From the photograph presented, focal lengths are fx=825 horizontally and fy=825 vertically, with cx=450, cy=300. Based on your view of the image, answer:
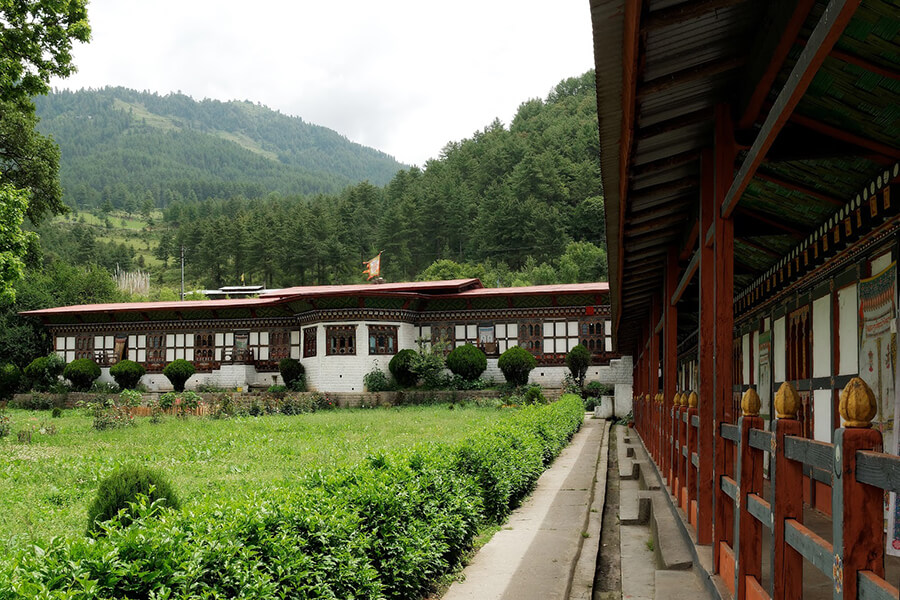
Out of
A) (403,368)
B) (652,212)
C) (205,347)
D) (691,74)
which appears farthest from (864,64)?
(205,347)

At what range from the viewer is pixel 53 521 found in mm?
9727

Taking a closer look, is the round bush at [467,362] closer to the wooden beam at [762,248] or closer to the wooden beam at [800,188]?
the wooden beam at [762,248]

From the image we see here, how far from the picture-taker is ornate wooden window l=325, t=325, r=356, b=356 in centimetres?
4056

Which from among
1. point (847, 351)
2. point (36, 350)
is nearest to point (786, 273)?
point (847, 351)

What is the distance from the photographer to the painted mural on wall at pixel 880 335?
6133mm

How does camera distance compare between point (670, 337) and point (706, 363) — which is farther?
point (670, 337)

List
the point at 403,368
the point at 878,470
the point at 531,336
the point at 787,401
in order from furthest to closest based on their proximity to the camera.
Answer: the point at 531,336 < the point at 403,368 < the point at 787,401 < the point at 878,470

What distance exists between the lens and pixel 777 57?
4387 mm

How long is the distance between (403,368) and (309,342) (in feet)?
Answer: 17.7

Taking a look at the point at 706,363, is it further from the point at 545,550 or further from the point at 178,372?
the point at 178,372

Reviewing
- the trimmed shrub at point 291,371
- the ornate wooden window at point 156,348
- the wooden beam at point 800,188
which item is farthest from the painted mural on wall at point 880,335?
the ornate wooden window at point 156,348

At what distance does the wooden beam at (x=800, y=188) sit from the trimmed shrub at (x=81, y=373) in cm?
4529

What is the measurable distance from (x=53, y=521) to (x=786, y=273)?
8.91 m

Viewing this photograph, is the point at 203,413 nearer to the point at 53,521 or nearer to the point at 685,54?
the point at 53,521
